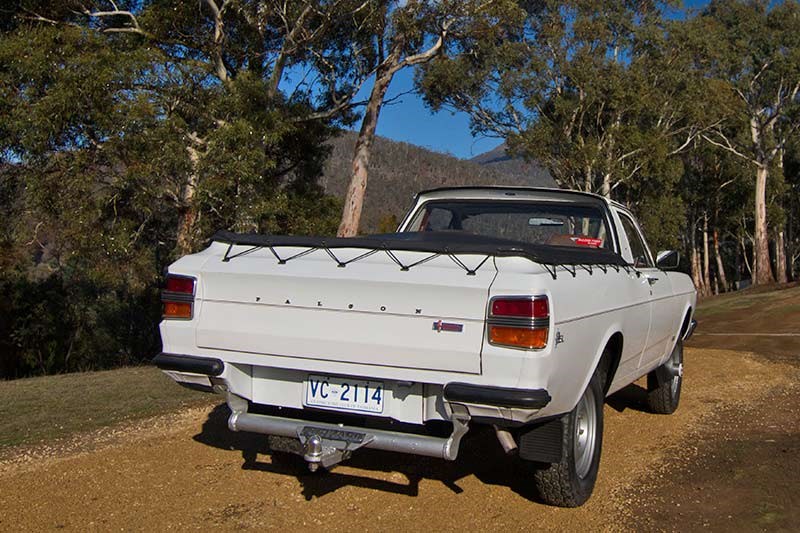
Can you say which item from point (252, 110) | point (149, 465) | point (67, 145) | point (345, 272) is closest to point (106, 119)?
point (67, 145)

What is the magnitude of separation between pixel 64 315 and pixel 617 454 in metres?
30.2

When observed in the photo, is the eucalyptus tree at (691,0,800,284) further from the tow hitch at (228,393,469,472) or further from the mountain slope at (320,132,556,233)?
the mountain slope at (320,132,556,233)

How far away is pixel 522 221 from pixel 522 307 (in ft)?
7.55

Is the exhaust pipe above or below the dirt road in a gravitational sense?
above

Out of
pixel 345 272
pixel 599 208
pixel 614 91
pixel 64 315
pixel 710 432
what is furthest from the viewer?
pixel 64 315

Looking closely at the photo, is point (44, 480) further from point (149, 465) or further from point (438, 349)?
point (438, 349)

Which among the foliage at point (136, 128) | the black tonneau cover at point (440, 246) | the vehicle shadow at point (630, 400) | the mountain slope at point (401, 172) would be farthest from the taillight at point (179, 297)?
the mountain slope at point (401, 172)

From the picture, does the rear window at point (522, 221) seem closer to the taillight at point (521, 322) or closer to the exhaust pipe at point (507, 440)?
the exhaust pipe at point (507, 440)

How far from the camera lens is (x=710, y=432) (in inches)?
227

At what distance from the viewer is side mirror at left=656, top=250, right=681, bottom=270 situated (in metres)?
5.66

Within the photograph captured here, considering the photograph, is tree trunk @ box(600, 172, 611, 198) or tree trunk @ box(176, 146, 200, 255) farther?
tree trunk @ box(600, 172, 611, 198)

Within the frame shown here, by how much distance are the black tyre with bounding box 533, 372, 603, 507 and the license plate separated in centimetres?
94

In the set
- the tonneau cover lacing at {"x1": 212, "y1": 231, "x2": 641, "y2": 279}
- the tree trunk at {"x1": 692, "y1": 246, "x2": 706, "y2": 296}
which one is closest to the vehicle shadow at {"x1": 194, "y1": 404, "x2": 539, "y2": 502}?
the tonneau cover lacing at {"x1": 212, "y1": 231, "x2": 641, "y2": 279}

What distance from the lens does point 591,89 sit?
27875 millimetres
